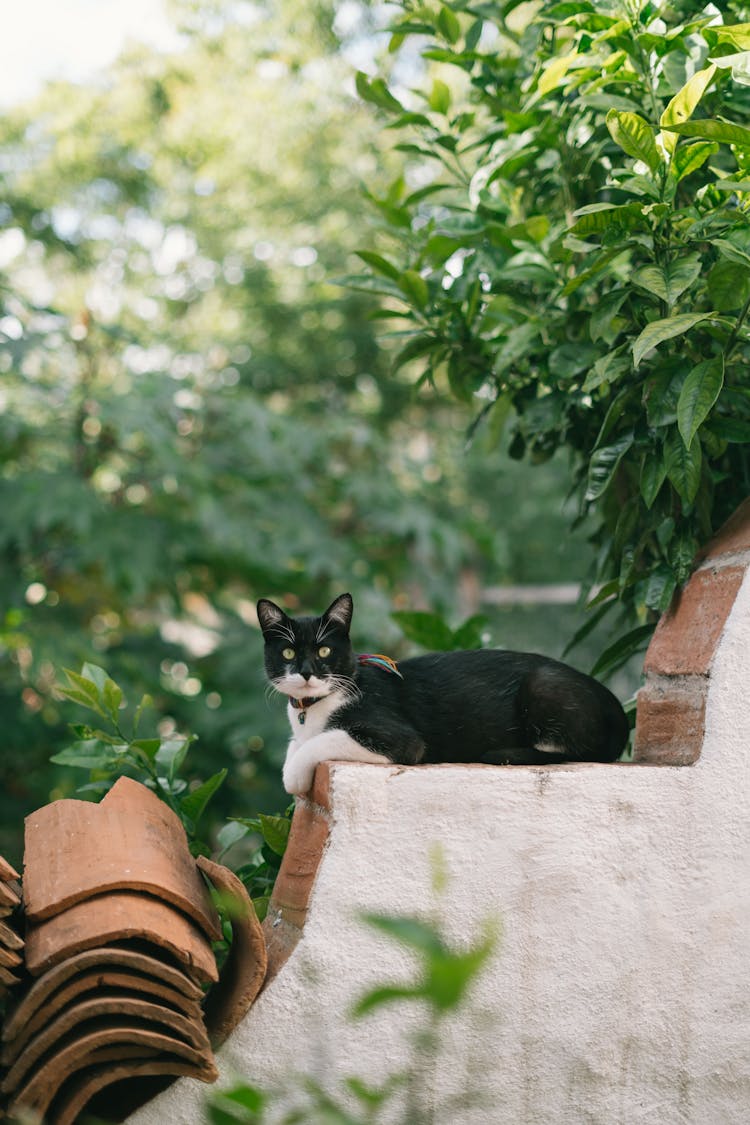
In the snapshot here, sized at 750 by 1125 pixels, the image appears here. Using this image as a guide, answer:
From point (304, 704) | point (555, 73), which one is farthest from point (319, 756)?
point (555, 73)

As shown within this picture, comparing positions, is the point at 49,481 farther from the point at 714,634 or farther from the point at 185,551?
the point at 714,634

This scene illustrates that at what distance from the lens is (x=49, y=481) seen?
4.68m

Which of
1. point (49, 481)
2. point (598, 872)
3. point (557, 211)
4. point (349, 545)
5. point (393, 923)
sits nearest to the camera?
point (393, 923)

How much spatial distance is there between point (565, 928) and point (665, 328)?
99cm

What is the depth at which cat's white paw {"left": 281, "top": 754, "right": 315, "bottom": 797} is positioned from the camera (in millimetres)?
1771

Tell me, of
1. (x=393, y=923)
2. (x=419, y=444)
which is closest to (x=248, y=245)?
(x=419, y=444)

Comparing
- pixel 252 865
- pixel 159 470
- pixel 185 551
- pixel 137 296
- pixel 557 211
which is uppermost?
pixel 557 211

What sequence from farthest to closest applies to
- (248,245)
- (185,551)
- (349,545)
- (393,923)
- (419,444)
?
1. (419,444)
2. (248,245)
3. (349,545)
4. (185,551)
5. (393,923)

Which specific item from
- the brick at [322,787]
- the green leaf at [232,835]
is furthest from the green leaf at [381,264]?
the green leaf at [232,835]

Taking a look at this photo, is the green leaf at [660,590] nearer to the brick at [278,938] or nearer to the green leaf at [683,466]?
the green leaf at [683,466]

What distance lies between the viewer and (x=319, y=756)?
1.84 meters

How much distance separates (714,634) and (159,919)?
3.32ft

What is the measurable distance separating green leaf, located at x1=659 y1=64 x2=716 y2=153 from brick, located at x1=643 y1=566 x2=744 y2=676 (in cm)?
74

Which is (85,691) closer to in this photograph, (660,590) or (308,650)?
(308,650)
